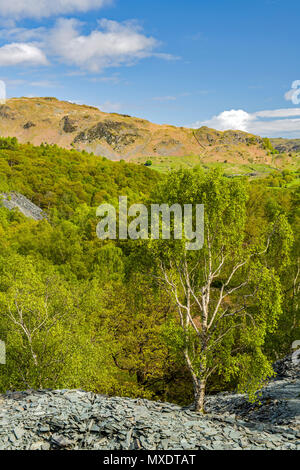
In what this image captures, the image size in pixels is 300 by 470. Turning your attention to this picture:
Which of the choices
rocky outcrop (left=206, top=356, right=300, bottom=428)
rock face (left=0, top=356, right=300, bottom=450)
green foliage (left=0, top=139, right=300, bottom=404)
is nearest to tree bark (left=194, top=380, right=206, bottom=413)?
green foliage (left=0, top=139, right=300, bottom=404)

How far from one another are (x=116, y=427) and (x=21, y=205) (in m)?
101

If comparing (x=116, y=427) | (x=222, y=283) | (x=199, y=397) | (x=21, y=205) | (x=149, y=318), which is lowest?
(x=199, y=397)

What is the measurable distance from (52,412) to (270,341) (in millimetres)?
Answer: 23388

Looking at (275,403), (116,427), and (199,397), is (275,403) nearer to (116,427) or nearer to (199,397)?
(199,397)

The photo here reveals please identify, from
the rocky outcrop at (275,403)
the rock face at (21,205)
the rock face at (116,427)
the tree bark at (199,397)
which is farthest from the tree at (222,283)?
the rock face at (21,205)

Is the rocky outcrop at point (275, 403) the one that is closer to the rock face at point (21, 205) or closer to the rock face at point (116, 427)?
the rock face at point (116, 427)

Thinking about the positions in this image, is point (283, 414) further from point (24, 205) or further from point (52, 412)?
point (24, 205)

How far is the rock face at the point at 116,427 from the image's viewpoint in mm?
12477

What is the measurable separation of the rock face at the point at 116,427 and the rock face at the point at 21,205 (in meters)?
87.5

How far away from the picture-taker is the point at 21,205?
104m

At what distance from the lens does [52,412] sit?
1448 centimetres

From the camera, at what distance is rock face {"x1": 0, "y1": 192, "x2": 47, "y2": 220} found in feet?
313

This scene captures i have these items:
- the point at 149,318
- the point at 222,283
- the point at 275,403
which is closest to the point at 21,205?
the point at 149,318
